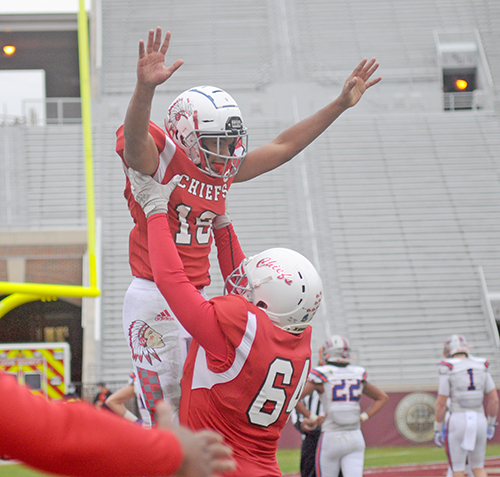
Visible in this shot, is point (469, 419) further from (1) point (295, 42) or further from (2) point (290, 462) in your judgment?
(1) point (295, 42)

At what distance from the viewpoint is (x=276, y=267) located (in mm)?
2885

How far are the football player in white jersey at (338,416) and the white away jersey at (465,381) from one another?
1623mm

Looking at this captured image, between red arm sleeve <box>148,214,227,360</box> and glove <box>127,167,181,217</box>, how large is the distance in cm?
5

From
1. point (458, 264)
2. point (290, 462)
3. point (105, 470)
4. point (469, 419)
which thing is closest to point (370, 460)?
point (290, 462)

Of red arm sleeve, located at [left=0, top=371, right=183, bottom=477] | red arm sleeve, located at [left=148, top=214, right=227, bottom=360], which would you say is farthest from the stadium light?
red arm sleeve, located at [left=0, top=371, right=183, bottom=477]

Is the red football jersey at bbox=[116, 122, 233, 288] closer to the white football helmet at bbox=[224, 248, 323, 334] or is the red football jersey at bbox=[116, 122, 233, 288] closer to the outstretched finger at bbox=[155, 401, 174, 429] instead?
the white football helmet at bbox=[224, 248, 323, 334]

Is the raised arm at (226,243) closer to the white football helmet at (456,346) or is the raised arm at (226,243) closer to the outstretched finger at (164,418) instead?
the outstretched finger at (164,418)

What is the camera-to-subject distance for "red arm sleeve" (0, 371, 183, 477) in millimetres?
1264

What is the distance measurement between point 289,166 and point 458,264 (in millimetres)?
4920

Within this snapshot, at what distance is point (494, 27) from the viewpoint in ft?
76.6

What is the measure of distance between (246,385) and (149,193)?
86 cm

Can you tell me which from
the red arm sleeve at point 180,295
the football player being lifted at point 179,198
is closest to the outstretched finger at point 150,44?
the football player being lifted at point 179,198

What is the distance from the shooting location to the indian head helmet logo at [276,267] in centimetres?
285

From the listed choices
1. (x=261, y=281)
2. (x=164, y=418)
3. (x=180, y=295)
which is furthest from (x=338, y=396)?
(x=164, y=418)
